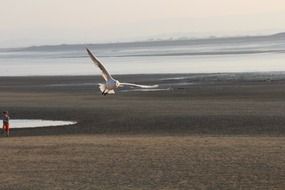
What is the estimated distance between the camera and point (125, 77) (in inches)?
2559

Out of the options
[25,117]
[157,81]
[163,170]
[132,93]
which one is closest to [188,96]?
[132,93]

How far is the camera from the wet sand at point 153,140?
677 inches

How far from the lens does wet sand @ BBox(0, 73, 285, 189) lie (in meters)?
17.2

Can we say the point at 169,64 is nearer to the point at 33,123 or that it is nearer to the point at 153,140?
A: the point at 33,123

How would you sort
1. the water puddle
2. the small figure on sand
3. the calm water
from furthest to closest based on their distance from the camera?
the calm water < the water puddle < the small figure on sand

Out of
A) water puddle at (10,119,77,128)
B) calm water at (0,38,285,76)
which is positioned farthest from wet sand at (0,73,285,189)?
calm water at (0,38,285,76)

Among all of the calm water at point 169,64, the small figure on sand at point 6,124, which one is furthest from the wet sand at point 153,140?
the calm water at point 169,64

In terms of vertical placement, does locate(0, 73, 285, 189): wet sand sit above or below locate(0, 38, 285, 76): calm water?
below

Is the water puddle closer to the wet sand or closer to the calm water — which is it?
the wet sand

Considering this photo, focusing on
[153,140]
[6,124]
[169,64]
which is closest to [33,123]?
[6,124]

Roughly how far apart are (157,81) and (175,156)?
38836mm

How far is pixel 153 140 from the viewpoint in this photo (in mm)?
24453

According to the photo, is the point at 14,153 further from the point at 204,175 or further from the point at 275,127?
the point at 275,127

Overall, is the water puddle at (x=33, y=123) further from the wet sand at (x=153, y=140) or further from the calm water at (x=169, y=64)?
the calm water at (x=169, y=64)
